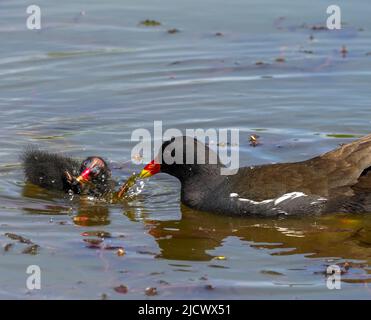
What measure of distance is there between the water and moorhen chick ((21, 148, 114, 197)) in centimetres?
15

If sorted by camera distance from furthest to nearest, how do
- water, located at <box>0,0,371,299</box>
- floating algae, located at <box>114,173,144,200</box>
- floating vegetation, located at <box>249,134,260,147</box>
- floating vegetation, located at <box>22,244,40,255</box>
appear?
floating vegetation, located at <box>249,134,260,147</box>
floating algae, located at <box>114,173,144,200</box>
floating vegetation, located at <box>22,244,40,255</box>
water, located at <box>0,0,371,299</box>

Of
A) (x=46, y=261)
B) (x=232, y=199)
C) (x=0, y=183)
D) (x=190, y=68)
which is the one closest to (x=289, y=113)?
(x=190, y=68)

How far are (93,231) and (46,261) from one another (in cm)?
85

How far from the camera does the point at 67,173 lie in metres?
9.89

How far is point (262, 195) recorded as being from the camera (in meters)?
9.11

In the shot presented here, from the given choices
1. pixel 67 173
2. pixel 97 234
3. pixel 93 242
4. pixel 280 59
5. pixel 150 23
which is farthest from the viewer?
pixel 150 23

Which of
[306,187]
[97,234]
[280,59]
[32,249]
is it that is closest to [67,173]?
[97,234]

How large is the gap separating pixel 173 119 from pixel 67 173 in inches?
83.6

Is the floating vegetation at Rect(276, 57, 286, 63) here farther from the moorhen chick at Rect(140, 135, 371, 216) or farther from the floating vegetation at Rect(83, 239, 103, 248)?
the floating vegetation at Rect(83, 239, 103, 248)

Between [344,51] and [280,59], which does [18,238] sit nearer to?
[280,59]

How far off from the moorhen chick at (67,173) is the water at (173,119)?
15 cm

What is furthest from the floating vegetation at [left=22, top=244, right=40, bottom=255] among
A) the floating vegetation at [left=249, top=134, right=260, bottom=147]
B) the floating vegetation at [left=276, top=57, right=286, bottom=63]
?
the floating vegetation at [left=276, top=57, right=286, bottom=63]

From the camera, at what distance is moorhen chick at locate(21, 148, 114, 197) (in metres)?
9.83

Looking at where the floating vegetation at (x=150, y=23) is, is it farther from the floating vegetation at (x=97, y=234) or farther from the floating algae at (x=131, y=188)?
the floating vegetation at (x=97, y=234)
